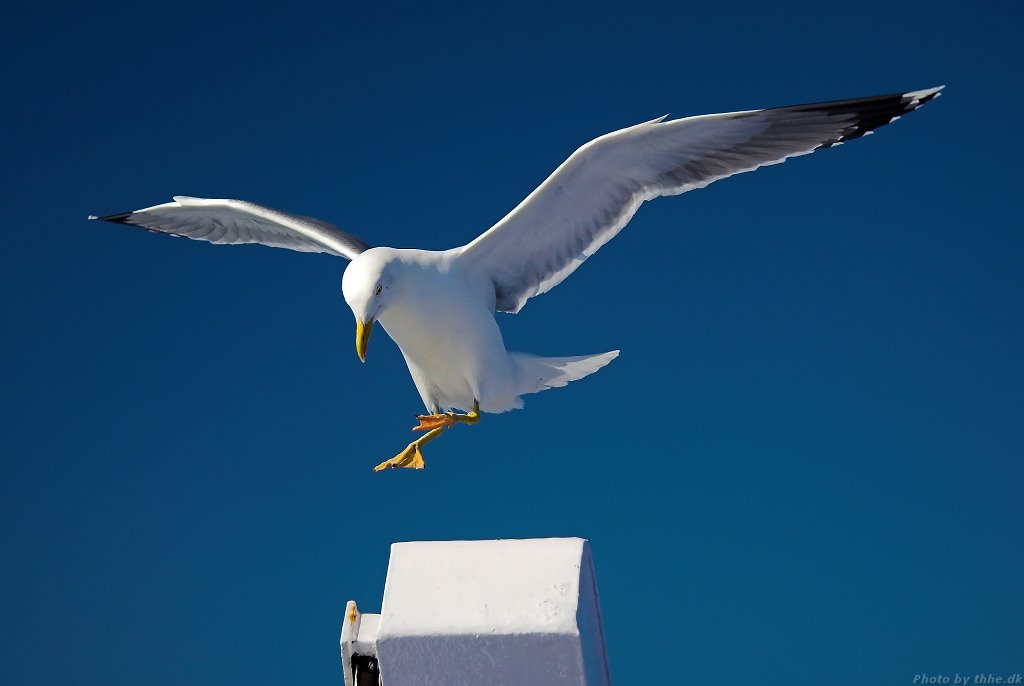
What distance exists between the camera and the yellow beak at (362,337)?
4918 millimetres

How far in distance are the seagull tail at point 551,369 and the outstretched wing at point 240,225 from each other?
3.81 feet

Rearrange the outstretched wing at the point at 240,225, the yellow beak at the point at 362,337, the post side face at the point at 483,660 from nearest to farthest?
1. the post side face at the point at 483,660
2. the yellow beak at the point at 362,337
3. the outstretched wing at the point at 240,225

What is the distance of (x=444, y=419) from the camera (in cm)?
Result: 543

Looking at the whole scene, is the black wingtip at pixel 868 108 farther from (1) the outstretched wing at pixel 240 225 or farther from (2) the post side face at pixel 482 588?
(2) the post side face at pixel 482 588

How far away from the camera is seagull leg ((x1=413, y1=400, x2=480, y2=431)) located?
5426mm

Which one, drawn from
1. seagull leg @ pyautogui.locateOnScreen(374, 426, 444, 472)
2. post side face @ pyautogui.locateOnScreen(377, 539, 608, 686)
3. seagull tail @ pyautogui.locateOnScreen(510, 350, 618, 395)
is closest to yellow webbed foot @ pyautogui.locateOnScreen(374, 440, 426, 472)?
seagull leg @ pyautogui.locateOnScreen(374, 426, 444, 472)

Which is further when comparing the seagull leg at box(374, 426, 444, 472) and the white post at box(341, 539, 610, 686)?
the seagull leg at box(374, 426, 444, 472)

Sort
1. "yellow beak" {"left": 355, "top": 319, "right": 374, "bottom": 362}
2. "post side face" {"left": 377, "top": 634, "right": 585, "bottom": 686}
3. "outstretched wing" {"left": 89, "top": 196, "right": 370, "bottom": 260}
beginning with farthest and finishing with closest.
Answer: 1. "outstretched wing" {"left": 89, "top": 196, "right": 370, "bottom": 260}
2. "yellow beak" {"left": 355, "top": 319, "right": 374, "bottom": 362}
3. "post side face" {"left": 377, "top": 634, "right": 585, "bottom": 686}

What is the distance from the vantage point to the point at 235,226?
7340mm

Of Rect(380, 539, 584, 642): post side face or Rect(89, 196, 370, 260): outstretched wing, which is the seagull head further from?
Rect(380, 539, 584, 642): post side face

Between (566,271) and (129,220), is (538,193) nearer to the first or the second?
(566,271)

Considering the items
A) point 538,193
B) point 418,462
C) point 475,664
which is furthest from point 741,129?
point 475,664

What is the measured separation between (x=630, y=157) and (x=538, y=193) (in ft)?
1.64

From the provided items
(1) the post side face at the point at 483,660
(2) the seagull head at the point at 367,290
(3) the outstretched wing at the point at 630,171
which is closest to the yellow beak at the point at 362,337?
(2) the seagull head at the point at 367,290
